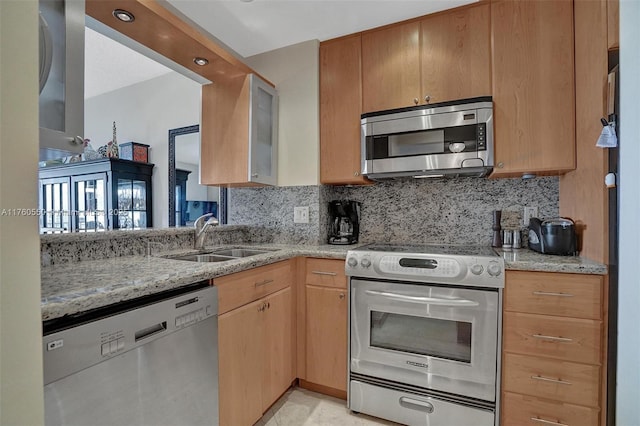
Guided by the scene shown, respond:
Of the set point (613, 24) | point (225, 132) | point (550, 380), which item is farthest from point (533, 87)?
point (225, 132)

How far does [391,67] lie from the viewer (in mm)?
2078

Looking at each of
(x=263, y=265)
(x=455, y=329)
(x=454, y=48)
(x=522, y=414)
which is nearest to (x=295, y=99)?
(x=454, y=48)

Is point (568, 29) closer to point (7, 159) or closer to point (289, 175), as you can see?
→ point (289, 175)

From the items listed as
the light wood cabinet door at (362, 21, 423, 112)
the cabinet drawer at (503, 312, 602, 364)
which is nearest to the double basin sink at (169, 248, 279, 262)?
the light wood cabinet door at (362, 21, 423, 112)

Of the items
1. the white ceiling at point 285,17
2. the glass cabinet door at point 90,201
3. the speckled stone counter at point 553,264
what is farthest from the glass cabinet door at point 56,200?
the speckled stone counter at point 553,264

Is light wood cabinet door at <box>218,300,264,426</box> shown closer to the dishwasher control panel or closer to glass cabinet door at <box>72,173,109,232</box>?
the dishwasher control panel

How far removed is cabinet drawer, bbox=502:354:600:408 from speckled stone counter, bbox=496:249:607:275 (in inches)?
17.3

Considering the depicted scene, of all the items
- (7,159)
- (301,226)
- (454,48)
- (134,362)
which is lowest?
(134,362)

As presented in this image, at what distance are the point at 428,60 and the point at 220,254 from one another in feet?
6.38

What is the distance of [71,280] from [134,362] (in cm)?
38

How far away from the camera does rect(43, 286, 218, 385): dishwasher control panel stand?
31.2 inches

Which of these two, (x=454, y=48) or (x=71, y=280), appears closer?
(x=71, y=280)

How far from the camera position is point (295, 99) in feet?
7.73

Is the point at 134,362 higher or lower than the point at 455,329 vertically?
higher
